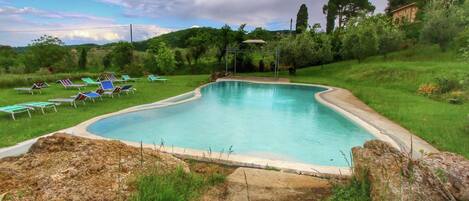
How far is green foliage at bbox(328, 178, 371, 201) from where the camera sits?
11.0 ft

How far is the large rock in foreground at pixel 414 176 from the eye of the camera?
3.09 meters

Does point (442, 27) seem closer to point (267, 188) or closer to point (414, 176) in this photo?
point (414, 176)

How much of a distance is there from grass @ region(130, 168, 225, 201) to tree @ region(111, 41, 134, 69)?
2586 centimetres

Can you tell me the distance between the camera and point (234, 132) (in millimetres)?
9922

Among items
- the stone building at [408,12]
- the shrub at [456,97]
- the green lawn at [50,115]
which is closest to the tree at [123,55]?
the green lawn at [50,115]

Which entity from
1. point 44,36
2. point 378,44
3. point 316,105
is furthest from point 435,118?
point 44,36

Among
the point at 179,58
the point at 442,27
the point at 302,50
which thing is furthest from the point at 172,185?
the point at 179,58

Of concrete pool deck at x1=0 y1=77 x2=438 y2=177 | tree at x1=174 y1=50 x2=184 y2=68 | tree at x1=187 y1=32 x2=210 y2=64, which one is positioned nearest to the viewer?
concrete pool deck at x1=0 y1=77 x2=438 y2=177

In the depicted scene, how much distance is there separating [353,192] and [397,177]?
48cm

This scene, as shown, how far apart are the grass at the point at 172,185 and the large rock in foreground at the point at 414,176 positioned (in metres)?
1.71

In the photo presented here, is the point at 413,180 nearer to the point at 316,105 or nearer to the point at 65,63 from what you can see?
the point at 316,105

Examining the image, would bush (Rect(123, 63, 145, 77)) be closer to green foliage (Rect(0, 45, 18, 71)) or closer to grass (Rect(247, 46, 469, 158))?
grass (Rect(247, 46, 469, 158))

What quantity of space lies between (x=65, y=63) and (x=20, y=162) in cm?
2795

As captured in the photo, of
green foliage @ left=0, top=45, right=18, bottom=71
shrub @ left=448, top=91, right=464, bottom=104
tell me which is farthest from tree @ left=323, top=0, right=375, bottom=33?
green foliage @ left=0, top=45, right=18, bottom=71
